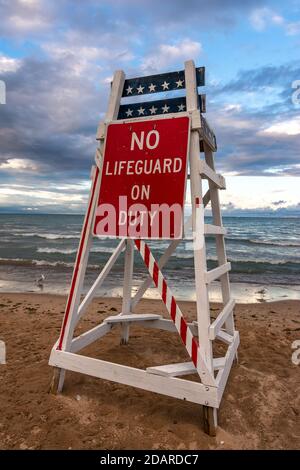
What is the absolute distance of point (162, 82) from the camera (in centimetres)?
386

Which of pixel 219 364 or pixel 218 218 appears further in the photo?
pixel 218 218

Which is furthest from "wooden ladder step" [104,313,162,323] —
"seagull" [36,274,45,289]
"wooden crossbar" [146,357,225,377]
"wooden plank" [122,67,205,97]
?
"seagull" [36,274,45,289]

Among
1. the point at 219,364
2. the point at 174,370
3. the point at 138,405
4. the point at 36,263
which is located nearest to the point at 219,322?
the point at 219,364

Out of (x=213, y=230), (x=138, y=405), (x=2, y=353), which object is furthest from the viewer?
(x=2, y=353)

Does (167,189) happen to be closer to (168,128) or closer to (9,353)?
(168,128)

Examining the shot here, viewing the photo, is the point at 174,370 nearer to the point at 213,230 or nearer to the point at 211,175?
the point at 213,230

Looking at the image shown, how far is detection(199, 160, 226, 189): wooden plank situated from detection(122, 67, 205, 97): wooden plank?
95 centimetres

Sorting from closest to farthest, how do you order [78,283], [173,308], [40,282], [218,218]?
[173,308], [78,283], [218,218], [40,282]

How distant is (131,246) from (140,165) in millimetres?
1669

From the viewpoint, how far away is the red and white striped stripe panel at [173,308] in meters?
3.42

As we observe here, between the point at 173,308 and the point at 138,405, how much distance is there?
1215 mm

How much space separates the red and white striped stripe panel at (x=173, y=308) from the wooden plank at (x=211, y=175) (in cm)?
108
